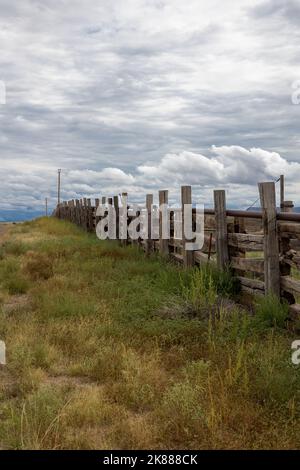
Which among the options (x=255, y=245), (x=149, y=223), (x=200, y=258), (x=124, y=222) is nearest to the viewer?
(x=255, y=245)

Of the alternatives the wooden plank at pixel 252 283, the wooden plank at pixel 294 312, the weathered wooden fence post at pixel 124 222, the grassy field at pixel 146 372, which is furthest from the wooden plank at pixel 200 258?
the weathered wooden fence post at pixel 124 222

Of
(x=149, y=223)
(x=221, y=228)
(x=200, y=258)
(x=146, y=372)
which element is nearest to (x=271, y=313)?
(x=146, y=372)

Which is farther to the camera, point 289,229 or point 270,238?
point 270,238

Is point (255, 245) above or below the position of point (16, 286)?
above

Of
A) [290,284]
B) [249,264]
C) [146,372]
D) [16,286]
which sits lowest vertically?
[146,372]

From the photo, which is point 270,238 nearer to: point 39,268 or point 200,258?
point 200,258

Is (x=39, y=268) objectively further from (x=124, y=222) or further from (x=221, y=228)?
(x=124, y=222)

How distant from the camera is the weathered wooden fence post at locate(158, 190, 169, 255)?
43.3 feet

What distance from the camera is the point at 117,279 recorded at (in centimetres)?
1057

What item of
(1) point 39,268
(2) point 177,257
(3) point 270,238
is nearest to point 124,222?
(2) point 177,257

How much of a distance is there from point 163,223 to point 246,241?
202 inches

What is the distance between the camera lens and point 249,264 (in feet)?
26.8

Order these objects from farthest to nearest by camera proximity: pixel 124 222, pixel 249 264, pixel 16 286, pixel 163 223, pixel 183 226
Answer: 1. pixel 124 222
2. pixel 163 223
3. pixel 183 226
4. pixel 16 286
5. pixel 249 264
